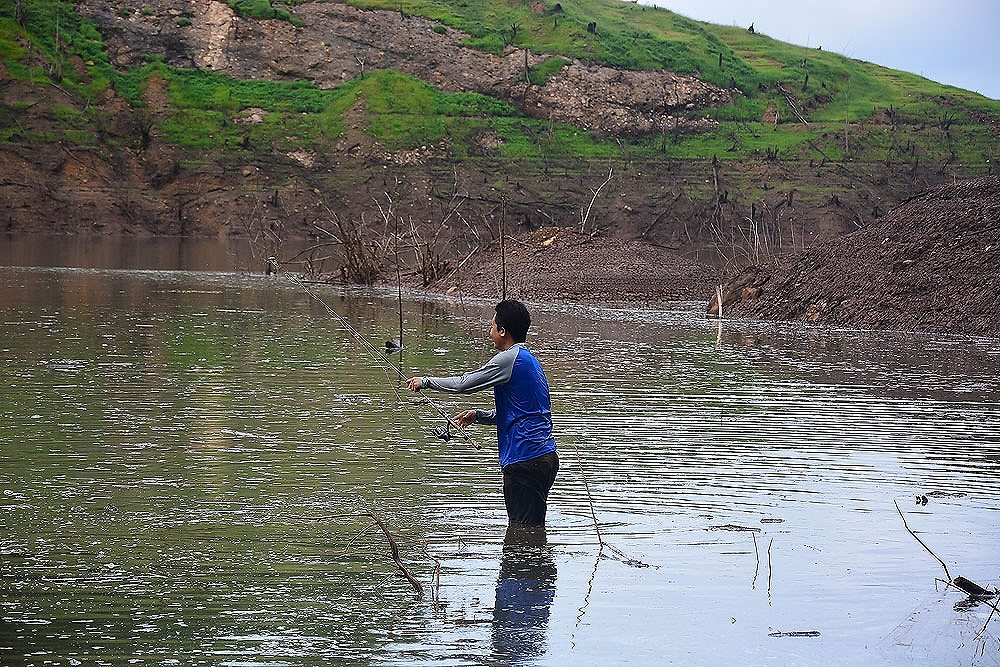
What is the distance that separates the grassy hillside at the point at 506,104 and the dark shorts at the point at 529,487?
167ft

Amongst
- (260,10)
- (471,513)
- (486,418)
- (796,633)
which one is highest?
(260,10)

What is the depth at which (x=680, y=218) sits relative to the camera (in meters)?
57.9

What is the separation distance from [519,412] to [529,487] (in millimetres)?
487

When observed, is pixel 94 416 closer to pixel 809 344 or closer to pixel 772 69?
pixel 809 344

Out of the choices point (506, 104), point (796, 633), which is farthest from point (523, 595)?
point (506, 104)

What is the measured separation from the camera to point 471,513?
363 inches

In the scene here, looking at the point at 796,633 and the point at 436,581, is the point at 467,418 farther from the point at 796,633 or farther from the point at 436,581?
the point at 796,633

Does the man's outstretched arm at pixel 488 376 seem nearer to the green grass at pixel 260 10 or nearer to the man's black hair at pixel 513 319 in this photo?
the man's black hair at pixel 513 319

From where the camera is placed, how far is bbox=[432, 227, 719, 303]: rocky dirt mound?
31125 mm

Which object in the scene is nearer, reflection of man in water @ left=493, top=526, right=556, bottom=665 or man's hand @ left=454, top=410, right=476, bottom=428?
reflection of man in water @ left=493, top=526, right=556, bottom=665

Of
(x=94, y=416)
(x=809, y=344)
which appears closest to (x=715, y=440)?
(x=94, y=416)

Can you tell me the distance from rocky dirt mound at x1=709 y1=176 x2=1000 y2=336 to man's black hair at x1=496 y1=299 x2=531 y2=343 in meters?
17.1

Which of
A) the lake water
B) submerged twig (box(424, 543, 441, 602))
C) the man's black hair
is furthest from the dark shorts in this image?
submerged twig (box(424, 543, 441, 602))

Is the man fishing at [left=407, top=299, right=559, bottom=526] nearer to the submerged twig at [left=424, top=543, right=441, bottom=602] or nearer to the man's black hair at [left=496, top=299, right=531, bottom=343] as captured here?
the man's black hair at [left=496, top=299, right=531, bottom=343]
